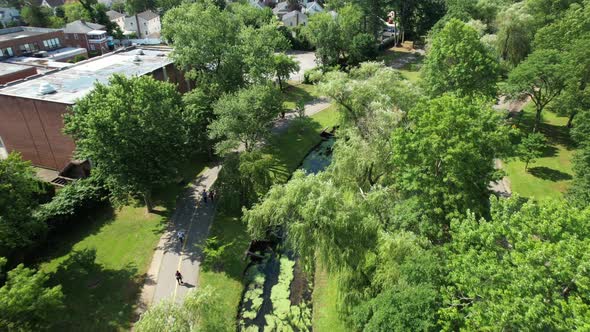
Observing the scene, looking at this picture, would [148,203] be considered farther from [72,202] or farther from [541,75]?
[541,75]

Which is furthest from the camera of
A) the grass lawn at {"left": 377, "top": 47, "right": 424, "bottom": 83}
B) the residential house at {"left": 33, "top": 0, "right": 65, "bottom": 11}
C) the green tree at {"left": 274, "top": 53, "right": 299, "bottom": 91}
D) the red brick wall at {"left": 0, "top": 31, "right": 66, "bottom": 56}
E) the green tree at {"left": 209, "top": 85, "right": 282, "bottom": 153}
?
the residential house at {"left": 33, "top": 0, "right": 65, "bottom": 11}

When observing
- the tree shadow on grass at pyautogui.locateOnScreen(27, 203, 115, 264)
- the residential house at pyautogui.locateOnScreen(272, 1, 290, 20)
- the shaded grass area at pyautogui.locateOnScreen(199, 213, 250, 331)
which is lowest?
the shaded grass area at pyautogui.locateOnScreen(199, 213, 250, 331)

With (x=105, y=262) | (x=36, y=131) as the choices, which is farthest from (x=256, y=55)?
(x=105, y=262)

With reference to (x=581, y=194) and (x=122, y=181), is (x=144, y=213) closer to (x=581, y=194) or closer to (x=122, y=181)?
(x=122, y=181)

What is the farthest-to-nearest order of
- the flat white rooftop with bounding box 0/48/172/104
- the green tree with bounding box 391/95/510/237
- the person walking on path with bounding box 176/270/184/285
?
the flat white rooftop with bounding box 0/48/172/104, the person walking on path with bounding box 176/270/184/285, the green tree with bounding box 391/95/510/237

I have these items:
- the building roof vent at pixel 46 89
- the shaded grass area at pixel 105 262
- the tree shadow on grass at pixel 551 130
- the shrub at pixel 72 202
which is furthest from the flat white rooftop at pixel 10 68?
the tree shadow on grass at pixel 551 130

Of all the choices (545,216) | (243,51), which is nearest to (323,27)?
(243,51)

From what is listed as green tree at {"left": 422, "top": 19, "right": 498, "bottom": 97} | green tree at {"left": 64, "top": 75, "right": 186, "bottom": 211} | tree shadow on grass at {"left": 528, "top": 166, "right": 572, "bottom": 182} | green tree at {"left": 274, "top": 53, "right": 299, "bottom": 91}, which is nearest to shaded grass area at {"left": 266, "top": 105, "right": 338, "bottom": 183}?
green tree at {"left": 274, "top": 53, "right": 299, "bottom": 91}

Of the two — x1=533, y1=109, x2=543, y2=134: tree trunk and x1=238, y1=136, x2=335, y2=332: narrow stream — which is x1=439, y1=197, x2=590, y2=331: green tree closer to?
x1=238, y1=136, x2=335, y2=332: narrow stream
